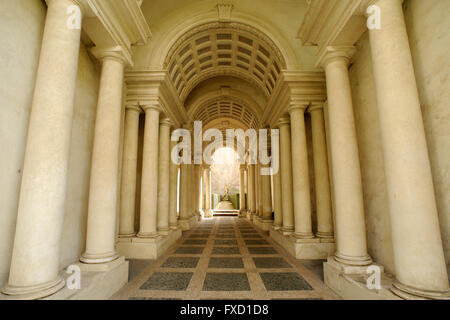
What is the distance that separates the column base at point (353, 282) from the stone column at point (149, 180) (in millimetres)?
6654

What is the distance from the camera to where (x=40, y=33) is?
486 centimetres

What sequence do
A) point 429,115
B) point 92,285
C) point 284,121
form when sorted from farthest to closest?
point 284,121 → point 92,285 → point 429,115

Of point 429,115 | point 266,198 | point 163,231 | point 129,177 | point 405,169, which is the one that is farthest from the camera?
point 266,198

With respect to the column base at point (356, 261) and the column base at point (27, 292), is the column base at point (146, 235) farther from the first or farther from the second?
the column base at point (356, 261)

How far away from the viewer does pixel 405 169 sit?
3873 mm

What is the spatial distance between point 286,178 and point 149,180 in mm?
6761

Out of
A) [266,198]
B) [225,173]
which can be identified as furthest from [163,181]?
[225,173]

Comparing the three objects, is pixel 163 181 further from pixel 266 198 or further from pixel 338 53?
pixel 338 53

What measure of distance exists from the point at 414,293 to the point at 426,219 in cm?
123

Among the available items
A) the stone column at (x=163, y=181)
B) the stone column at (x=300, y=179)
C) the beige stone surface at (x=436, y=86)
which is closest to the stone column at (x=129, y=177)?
the stone column at (x=163, y=181)

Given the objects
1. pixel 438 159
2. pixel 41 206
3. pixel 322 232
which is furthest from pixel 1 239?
pixel 322 232

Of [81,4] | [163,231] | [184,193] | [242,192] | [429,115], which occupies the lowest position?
[163,231]

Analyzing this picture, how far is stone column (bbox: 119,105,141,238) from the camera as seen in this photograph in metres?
9.11

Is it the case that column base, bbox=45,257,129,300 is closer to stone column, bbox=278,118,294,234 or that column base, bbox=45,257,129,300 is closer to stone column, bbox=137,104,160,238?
stone column, bbox=137,104,160,238
